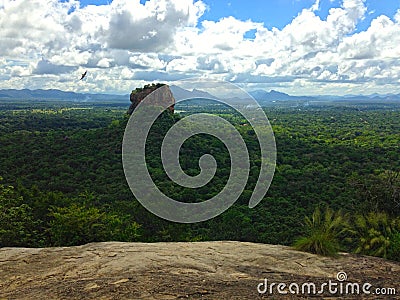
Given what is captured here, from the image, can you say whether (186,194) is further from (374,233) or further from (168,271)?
(168,271)

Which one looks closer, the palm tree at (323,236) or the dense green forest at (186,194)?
the palm tree at (323,236)

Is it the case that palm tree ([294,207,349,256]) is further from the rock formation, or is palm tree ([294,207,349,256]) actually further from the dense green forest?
the rock formation

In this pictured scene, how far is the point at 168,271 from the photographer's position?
6328mm

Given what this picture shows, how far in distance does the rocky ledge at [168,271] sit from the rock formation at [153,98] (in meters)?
36.1

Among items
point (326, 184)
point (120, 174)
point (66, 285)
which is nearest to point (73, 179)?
point (120, 174)

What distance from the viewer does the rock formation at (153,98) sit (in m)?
45.9

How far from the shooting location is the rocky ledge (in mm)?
5637

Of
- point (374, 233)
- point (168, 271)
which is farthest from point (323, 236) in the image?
point (168, 271)

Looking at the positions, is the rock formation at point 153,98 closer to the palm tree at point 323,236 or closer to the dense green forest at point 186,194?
the dense green forest at point 186,194

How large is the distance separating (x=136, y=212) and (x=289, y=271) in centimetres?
1264

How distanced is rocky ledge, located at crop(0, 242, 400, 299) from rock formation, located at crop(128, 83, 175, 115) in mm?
36070

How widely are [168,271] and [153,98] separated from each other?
39.8 meters

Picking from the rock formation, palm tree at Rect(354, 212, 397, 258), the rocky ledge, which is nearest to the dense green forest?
palm tree at Rect(354, 212, 397, 258)

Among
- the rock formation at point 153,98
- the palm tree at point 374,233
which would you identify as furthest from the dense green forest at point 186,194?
the rock formation at point 153,98
